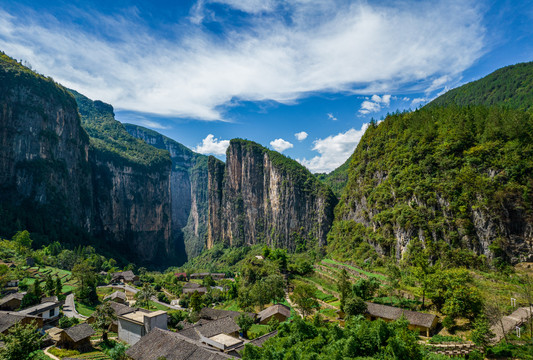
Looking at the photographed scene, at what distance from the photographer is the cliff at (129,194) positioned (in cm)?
14475

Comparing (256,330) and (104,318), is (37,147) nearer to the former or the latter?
(104,318)

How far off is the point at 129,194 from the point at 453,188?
150m

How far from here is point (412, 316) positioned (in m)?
29.2

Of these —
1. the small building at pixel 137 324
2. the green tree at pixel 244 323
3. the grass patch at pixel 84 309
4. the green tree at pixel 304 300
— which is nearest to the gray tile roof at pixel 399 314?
the green tree at pixel 304 300

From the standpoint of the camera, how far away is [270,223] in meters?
128

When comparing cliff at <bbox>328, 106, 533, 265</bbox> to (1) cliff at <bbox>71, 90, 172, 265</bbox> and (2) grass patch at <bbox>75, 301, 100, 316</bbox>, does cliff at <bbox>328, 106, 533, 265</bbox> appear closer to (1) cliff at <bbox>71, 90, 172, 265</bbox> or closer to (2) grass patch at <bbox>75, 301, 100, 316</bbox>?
(2) grass patch at <bbox>75, 301, 100, 316</bbox>

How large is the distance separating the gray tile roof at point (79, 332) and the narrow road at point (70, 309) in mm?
12835

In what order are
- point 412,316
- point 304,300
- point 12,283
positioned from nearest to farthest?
point 412,316 < point 304,300 < point 12,283

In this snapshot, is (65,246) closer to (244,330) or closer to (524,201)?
(244,330)

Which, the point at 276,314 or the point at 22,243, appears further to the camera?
the point at 22,243

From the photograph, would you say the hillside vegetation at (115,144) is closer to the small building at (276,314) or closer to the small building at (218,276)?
the small building at (218,276)

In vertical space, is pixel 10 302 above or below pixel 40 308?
above

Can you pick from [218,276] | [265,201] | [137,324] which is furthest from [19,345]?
[265,201]

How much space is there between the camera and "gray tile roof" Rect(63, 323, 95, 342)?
32.1 metres
